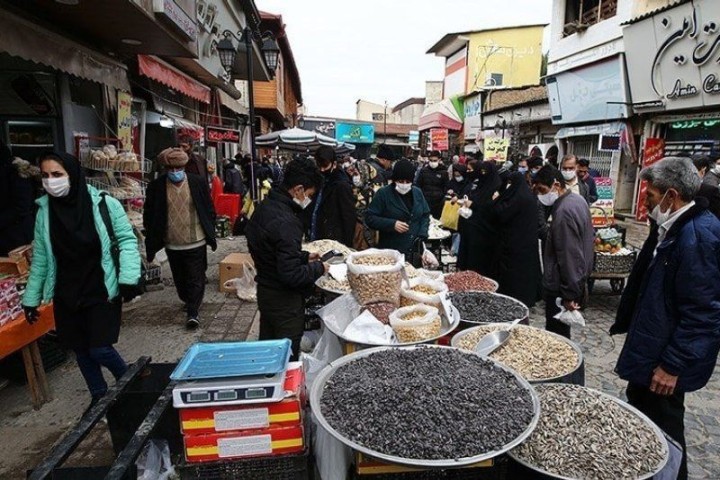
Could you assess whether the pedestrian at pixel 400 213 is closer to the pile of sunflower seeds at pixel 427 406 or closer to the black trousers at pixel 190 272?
the black trousers at pixel 190 272

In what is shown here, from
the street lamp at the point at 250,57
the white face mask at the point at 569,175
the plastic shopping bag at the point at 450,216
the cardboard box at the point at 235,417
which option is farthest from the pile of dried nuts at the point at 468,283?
the street lamp at the point at 250,57

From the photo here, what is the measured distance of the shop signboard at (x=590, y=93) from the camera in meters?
13.4

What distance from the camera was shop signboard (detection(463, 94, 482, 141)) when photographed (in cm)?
2524

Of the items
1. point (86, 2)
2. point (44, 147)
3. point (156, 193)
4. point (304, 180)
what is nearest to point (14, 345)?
point (156, 193)

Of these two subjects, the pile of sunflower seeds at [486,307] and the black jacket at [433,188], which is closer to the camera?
the pile of sunflower seeds at [486,307]

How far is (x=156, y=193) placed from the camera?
5.10 meters

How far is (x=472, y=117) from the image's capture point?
2659 cm

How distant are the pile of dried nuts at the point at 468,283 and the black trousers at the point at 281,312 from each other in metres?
1.58

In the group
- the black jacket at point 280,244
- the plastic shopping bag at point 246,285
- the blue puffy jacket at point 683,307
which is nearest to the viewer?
the blue puffy jacket at point 683,307

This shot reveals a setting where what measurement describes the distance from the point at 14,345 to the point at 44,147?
380 cm

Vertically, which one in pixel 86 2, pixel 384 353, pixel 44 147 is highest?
pixel 86 2

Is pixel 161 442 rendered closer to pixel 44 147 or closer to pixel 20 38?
pixel 20 38

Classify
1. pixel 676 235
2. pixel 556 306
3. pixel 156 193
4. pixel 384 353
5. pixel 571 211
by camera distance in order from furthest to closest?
pixel 156 193 < pixel 556 306 < pixel 571 211 < pixel 384 353 < pixel 676 235

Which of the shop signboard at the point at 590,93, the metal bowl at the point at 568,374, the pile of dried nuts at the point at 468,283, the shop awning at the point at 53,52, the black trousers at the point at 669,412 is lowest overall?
the black trousers at the point at 669,412
